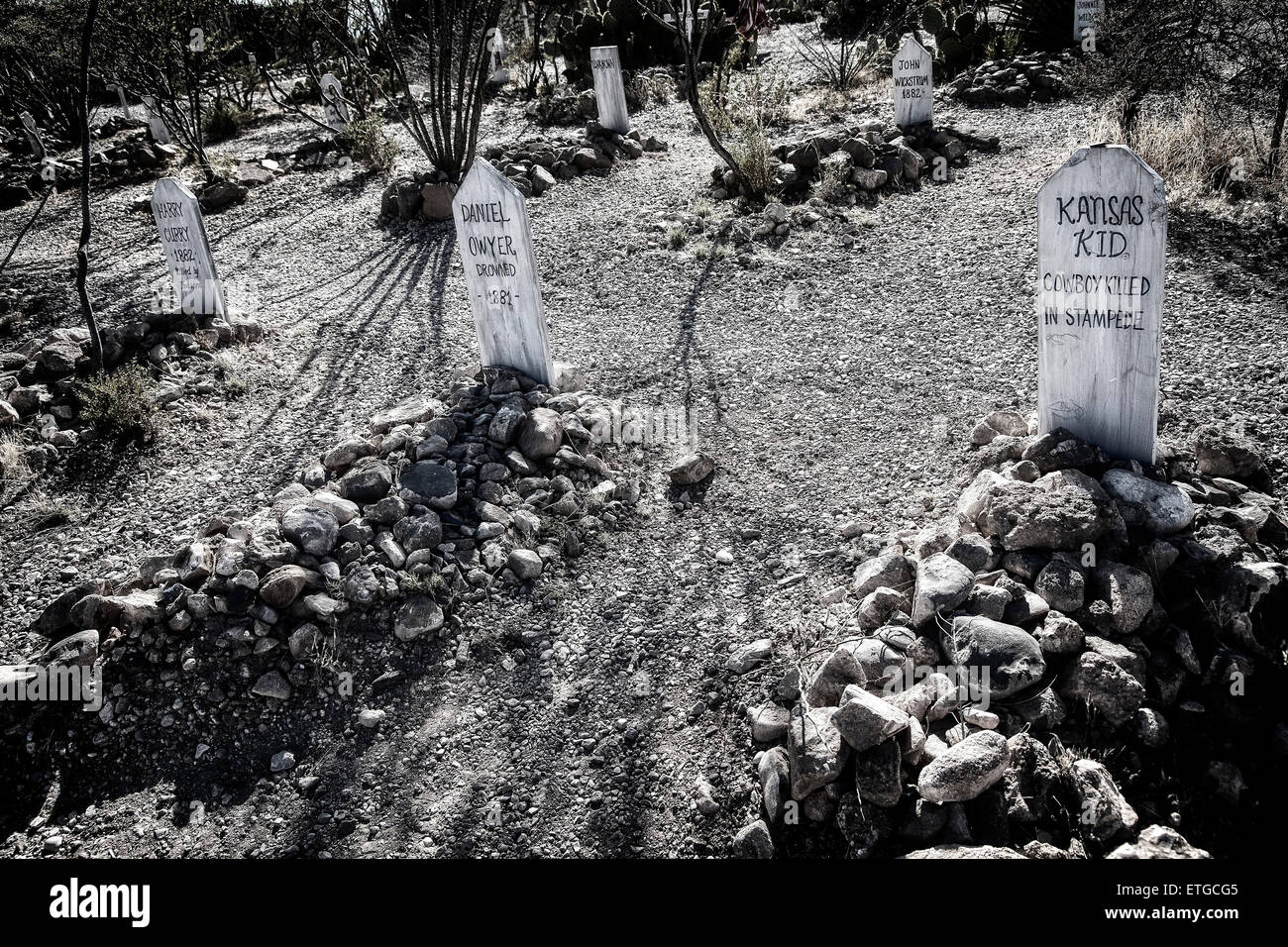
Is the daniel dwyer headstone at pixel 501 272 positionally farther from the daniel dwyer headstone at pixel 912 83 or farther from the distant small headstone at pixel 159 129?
the distant small headstone at pixel 159 129

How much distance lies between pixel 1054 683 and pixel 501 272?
3514 millimetres

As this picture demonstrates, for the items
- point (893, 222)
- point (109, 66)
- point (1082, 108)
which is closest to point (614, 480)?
point (893, 222)

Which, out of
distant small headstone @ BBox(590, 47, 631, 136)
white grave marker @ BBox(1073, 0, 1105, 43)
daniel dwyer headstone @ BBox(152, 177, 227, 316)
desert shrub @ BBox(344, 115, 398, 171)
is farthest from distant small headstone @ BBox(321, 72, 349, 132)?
white grave marker @ BBox(1073, 0, 1105, 43)

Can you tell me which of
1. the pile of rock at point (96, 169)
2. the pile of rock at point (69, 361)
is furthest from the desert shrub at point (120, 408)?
the pile of rock at point (96, 169)

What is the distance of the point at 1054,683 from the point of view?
8.25ft

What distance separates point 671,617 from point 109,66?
41.5 ft

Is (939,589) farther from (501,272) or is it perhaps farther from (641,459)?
(501,272)

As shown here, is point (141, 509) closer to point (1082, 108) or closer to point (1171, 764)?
point (1171, 764)

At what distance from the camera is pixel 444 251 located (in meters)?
7.59

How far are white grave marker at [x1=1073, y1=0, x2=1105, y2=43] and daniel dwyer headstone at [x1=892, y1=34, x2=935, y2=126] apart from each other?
3.94m

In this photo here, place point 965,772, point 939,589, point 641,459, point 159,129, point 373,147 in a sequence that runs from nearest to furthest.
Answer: point 965,772
point 939,589
point 641,459
point 373,147
point 159,129

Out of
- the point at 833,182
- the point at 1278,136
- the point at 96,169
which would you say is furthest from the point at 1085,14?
the point at 96,169

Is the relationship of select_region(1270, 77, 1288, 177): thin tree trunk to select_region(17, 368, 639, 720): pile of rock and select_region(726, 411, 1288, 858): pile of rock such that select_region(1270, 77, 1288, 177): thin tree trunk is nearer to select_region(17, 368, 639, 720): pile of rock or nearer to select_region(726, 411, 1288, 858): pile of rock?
select_region(726, 411, 1288, 858): pile of rock

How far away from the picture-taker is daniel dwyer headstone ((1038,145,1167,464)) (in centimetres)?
300
